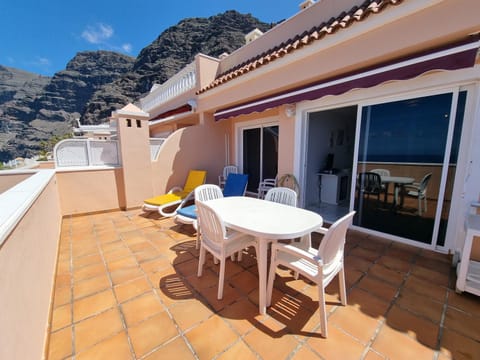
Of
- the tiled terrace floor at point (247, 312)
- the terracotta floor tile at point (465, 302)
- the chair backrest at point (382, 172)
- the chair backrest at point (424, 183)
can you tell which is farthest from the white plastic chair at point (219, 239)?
the chair backrest at point (424, 183)

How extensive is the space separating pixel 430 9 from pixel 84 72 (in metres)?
112

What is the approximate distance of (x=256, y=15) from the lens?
171 ft

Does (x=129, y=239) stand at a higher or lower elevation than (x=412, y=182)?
lower

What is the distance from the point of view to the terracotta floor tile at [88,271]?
4.04 meters

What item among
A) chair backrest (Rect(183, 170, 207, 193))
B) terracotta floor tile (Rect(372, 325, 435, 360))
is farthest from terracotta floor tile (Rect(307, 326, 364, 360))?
chair backrest (Rect(183, 170, 207, 193))

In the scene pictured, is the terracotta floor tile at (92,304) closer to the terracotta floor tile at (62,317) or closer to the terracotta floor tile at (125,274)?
the terracotta floor tile at (62,317)

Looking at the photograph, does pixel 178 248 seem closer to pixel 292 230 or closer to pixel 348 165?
pixel 292 230

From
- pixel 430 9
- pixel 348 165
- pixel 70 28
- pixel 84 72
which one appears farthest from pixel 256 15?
pixel 70 28

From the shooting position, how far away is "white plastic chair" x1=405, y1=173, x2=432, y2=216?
4857 mm

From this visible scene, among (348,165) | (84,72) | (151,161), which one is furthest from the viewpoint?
(84,72)

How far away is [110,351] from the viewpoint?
256 cm

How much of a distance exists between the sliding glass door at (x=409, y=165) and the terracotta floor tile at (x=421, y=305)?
209 centimetres

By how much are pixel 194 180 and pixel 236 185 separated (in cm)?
224

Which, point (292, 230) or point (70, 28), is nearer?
point (292, 230)
